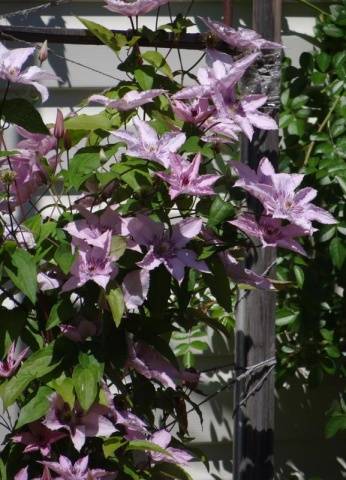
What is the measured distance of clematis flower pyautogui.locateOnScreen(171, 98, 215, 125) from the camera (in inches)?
77.0

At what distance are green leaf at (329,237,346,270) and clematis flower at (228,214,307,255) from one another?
40.9 inches

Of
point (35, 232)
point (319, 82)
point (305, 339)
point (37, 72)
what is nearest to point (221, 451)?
point (305, 339)

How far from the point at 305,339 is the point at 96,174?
55.3 inches

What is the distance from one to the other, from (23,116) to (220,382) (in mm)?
1623

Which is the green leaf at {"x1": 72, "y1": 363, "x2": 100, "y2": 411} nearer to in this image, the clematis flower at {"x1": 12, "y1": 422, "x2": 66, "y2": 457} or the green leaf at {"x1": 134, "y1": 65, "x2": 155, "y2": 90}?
the clematis flower at {"x1": 12, "y1": 422, "x2": 66, "y2": 457}

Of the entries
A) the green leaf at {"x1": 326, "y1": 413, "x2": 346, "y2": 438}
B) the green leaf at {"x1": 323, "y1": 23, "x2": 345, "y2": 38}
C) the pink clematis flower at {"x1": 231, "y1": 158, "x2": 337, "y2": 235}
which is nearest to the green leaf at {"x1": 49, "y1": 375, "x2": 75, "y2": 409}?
the pink clematis flower at {"x1": 231, "y1": 158, "x2": 337, "y2": 235}

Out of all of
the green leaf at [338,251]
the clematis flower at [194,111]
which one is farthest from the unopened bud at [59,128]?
the green leaf at [338,251]

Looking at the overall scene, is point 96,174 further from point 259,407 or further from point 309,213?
point 259,407

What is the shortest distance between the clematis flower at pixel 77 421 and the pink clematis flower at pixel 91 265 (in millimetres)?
240

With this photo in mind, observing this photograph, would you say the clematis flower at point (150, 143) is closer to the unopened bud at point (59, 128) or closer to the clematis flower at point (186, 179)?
the clematis flower at point (186, 179)

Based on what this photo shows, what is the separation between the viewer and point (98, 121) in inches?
78.0

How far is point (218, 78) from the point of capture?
1.92m

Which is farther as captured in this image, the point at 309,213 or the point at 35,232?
the point at 35,232

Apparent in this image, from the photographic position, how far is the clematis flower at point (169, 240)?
5.99 ft
